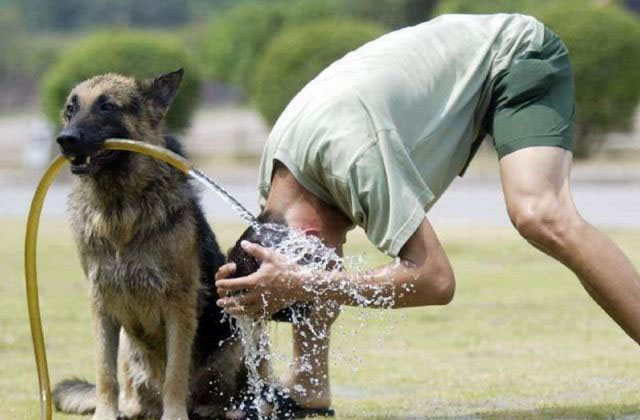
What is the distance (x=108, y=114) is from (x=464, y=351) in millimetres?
3401

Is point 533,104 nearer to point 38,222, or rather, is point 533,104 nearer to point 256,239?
point 256,239

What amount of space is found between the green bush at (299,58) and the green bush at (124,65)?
5.66ft

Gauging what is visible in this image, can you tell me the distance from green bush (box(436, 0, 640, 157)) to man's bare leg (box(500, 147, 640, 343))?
21.9 m

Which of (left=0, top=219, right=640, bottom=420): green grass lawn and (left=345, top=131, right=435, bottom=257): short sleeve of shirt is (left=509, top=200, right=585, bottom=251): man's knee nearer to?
(left=345, top=131, right=435, bottom=257): short sleeve of shirt

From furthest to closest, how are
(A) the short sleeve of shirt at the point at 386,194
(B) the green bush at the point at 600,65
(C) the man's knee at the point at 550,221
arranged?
(B) the green bush at the point at 600,65, (C) the man's knee at the point at 550,221, (A) the short sleeve of shirt at the point at 386,194

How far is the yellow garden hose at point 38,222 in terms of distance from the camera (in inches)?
250

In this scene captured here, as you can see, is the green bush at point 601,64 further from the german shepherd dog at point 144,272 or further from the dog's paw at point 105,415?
the dog's paw at point 105,415

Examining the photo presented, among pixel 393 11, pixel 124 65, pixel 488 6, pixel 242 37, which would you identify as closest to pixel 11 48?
pixel 242 37

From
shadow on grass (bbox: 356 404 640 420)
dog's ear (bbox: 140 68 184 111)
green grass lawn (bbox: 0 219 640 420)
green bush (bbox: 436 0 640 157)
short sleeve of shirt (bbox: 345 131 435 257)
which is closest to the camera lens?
short sleeve of shirt (bbox: 345 131 435 257)

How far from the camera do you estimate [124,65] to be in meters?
30.2

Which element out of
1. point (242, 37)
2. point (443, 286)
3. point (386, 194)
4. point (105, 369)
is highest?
point (386, 194)

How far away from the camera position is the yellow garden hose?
6.34 m

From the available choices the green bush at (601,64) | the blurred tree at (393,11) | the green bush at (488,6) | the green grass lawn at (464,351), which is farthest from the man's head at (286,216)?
the blurred tree at (393,11)

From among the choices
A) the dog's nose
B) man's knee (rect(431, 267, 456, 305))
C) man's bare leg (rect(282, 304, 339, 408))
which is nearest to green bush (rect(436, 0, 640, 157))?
man's bare leg (rect(282, 304, 339, 408))
